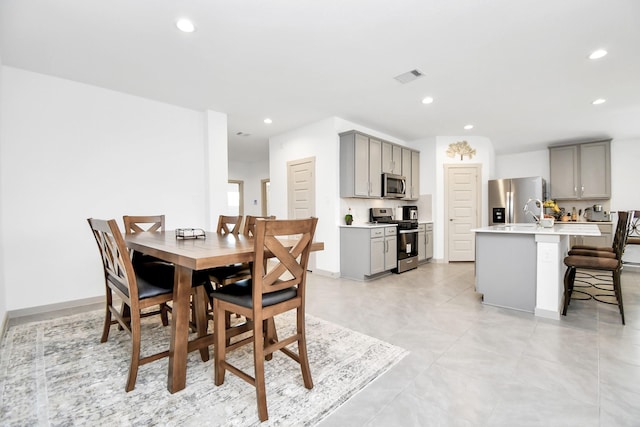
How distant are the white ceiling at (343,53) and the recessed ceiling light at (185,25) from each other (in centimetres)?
5

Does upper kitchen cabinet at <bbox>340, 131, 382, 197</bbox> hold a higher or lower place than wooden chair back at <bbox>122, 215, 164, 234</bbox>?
higher

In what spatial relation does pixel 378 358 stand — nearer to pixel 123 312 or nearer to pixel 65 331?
pixel 123 312

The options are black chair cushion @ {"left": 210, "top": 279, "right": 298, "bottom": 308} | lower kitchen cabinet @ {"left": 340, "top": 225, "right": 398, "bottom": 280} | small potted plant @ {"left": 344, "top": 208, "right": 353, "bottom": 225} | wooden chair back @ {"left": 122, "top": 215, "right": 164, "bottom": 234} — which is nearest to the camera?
black chair cushion @ {"left": 210, "top": 279, "right": 298, "bottom": 308}

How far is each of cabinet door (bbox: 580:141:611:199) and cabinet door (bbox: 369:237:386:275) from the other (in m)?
4.70

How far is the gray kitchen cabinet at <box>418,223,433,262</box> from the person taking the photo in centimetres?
551

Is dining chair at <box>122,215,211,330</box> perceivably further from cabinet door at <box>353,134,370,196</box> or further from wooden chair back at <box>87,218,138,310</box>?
cabinet door at <box>353,134,370,196</box>

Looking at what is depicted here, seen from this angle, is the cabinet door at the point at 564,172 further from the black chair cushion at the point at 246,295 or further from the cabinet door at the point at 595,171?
the black chair cushion at the point at 246,295

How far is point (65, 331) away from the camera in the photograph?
8.40ft

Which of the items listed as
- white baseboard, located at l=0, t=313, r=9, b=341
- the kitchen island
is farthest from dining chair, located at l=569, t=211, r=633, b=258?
white baseboard, located at l=0, t=313, r=9, b=341

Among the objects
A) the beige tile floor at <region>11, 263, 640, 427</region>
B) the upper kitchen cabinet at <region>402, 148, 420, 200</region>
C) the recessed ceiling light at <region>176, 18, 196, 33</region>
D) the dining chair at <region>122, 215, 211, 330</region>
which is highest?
the recessed ceiling light at <region>176, 18, 196, 33</region>

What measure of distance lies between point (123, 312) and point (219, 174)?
2.44 meters

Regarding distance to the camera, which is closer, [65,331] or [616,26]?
[616,26]

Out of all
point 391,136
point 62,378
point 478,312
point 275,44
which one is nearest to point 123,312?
point 62,378

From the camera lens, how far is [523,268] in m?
3.03
